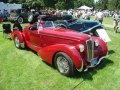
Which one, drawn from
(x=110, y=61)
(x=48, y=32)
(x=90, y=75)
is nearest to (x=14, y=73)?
(x=48, y=32)

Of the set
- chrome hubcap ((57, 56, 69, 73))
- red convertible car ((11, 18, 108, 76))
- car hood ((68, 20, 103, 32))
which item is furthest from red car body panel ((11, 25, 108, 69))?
car hood ((68, 20, 103, 32))

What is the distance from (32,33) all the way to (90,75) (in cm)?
316

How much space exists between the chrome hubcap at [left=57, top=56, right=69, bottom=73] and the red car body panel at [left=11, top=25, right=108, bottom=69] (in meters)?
0.26

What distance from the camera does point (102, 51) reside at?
7941 millimetres

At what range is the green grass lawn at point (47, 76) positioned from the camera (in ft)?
20.8

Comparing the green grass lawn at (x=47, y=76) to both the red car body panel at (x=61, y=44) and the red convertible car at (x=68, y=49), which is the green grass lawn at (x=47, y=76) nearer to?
the red convertible car at (x=68, y=49)

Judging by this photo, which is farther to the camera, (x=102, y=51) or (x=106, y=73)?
(x=102, y=51)

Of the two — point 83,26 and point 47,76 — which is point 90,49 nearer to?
point 47,76

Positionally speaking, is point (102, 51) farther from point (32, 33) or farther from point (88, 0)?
point (88, 0)

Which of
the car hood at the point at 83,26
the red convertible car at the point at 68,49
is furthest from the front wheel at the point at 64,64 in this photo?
the car hood at the point at 83,26

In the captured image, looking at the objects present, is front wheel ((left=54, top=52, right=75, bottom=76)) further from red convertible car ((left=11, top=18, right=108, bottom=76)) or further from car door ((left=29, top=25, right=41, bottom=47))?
car door ((left=29, top=25, right=41, bottom=47))

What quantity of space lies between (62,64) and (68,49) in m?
0.59

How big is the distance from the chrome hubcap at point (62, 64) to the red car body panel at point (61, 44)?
0.84 feet

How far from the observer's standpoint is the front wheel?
263 inches
